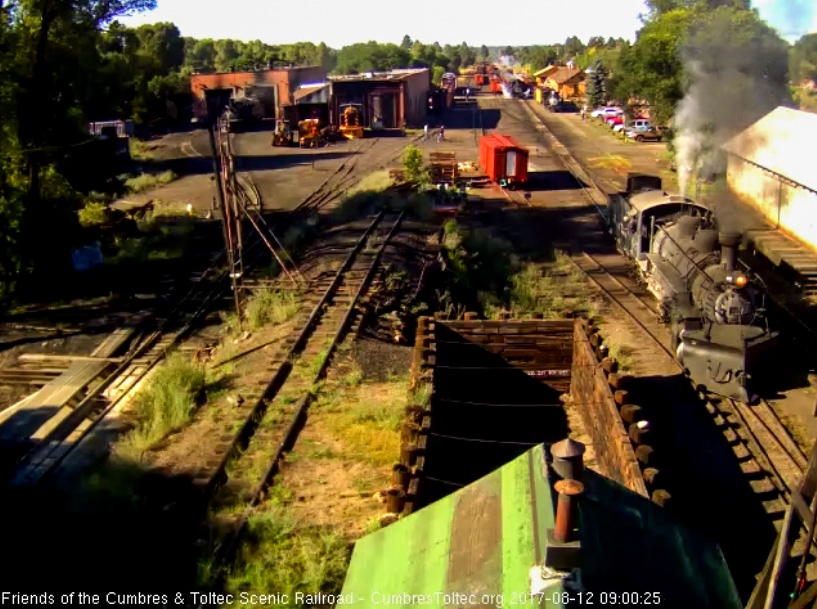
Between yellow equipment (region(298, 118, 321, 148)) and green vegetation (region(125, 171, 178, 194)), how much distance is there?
11.1m

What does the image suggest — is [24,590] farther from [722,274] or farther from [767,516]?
[722,274]

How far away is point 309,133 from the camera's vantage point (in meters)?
45.8

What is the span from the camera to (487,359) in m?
12.0

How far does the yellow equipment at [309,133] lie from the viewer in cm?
4538

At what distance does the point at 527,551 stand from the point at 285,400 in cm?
832

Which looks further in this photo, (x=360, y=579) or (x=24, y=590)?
(x=24, y=590)

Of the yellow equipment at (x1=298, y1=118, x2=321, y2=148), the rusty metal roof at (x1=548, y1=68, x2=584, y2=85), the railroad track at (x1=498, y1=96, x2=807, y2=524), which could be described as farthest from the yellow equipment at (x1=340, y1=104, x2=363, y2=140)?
the rusty metal roof at (x1=548, y1=68, x2=584, y2=85)

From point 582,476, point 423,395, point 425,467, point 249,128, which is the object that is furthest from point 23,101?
point 249,128

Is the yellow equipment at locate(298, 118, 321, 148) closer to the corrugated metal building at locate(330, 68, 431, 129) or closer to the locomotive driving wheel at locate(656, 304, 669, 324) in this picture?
the corrugated metal building at locate(330, 68, 431, 129)

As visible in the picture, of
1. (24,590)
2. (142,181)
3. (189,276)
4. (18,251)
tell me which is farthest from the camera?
(142,181)

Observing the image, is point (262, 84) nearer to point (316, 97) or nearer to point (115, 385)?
point (316, 97)

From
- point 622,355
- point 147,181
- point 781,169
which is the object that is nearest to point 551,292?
point 622,355

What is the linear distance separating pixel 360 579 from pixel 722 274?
10.9 meters

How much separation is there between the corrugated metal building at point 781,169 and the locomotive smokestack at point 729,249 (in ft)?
29.9
